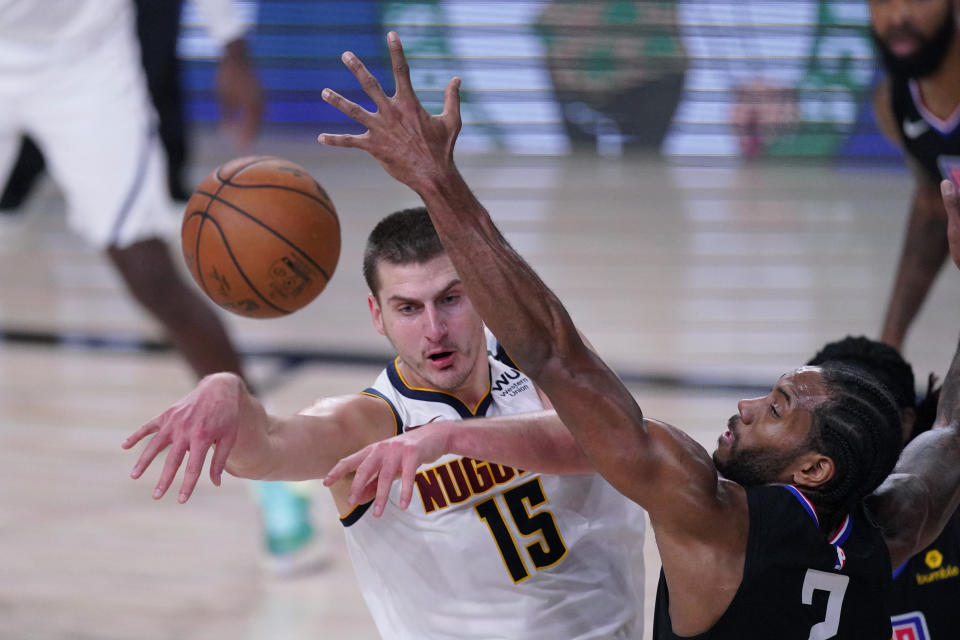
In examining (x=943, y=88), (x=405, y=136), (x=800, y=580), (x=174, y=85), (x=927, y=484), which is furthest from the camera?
(x=174, y=85)

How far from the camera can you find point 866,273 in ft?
26.6

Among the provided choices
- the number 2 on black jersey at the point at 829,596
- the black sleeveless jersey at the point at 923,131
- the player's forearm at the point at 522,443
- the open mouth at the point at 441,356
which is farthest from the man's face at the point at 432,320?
the black sleeveless jersey at the point at 923,131

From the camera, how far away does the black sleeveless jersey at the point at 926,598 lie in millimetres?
2766

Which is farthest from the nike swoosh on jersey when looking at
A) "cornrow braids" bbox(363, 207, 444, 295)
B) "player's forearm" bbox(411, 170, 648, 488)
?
"player's forearm" bbox(411, 170, 648, 488)

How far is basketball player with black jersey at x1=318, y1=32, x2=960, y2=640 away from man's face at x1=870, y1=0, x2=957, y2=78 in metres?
2.04

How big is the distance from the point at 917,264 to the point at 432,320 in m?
2.31

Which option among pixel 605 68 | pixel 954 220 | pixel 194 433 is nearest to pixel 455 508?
pixel 194 433

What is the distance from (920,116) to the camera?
14.7ft

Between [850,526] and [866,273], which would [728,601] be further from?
[866,273]

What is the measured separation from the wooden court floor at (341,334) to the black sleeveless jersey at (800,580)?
1.79 meters

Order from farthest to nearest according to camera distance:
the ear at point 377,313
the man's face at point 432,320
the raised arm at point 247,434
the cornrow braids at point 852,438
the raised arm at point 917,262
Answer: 1. the raised arm at point 917,262
2. the ear at point 377,313
3. the man's face at point 432,320
4. the cornrow braids at point 852,438
5. the raised arm at point 247,434

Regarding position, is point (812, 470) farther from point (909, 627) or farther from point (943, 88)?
point (943, 88)

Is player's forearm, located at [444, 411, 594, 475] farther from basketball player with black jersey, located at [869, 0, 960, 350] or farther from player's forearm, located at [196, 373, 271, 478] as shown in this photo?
basketball player with black jersey, located at [869, 0, 960, 350]

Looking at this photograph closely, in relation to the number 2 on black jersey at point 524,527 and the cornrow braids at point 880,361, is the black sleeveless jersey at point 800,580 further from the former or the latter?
the cornrow braids at point 880,361
